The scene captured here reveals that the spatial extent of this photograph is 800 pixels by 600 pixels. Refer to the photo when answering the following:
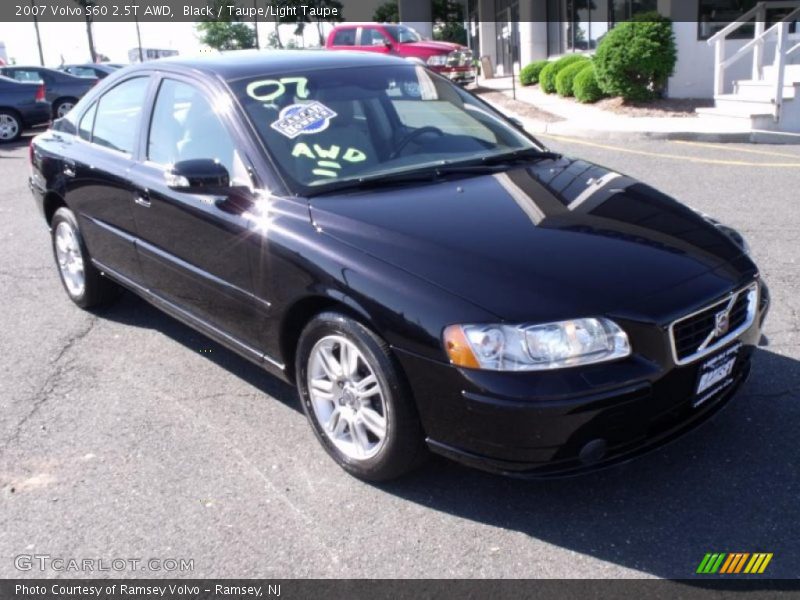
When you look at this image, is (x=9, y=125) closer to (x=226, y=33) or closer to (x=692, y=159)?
(x=692, y=159)

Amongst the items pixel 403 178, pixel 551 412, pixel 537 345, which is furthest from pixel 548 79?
pixel 551 412

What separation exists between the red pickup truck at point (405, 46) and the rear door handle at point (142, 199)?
17.7 metres

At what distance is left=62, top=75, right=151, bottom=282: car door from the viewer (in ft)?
15.6

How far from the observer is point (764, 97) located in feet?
40.7

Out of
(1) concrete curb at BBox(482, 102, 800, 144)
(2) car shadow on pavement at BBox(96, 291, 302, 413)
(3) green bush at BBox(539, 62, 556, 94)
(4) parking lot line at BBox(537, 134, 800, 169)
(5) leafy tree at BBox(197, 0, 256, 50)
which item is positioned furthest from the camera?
(5) leafy tree at BBox(197, 0, 256, 50)

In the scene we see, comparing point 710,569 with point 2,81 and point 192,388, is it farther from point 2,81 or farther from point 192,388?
point 2,81

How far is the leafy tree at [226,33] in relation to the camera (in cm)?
6112

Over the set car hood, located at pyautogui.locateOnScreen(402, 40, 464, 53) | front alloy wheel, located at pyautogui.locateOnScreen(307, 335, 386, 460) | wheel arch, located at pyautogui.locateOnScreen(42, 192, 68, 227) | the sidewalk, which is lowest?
front alloy wheel, located at pyautogui.locateOnScreen(307, 335, 386, 460)

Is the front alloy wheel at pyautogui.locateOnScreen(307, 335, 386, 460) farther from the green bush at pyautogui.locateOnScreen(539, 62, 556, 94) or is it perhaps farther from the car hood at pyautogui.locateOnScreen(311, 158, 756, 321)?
the green bush at pyautogui.locateOnScreen(539, 62, 556, 94)

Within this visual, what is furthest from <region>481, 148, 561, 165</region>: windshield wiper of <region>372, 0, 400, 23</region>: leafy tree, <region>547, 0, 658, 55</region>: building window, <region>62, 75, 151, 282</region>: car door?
<region>372, 0, 400, 23</region>: leafy tree

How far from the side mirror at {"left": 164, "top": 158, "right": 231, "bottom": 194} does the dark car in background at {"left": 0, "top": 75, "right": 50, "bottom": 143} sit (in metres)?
15.3

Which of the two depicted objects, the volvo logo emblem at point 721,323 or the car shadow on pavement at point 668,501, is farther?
the volvo logo emblem at point 721,323

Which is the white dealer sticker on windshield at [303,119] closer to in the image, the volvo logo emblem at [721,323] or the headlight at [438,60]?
the volvo logo emblem at [721,323]

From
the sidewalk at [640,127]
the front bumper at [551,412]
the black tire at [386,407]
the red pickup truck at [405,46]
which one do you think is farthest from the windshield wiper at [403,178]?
the red pickup truck at [405,46]
